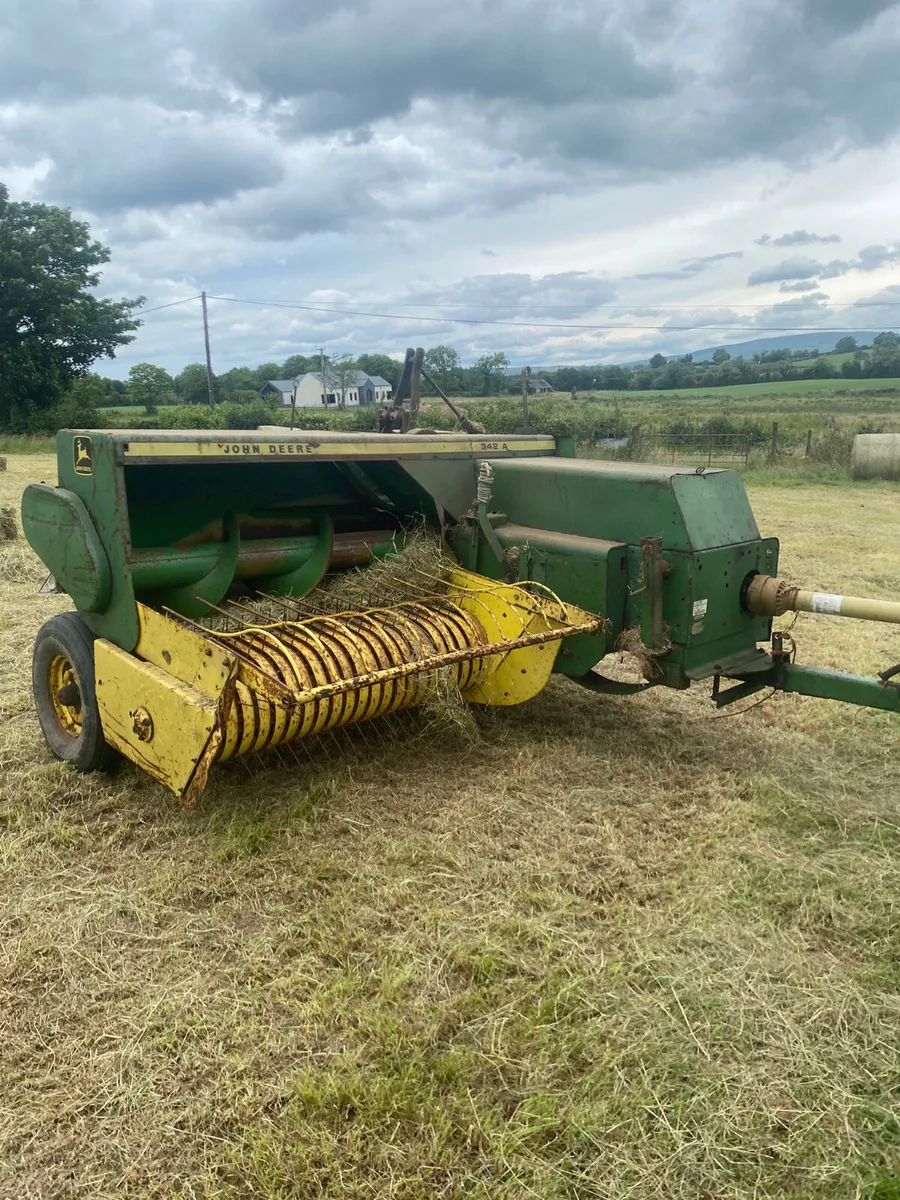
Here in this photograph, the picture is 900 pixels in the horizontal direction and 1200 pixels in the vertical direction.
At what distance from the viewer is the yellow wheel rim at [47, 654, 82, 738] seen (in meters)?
3.92

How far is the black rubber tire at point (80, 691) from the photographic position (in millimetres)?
3652

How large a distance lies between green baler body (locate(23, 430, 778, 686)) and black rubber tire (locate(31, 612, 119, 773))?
13 centimetres

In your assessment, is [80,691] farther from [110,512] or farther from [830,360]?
[830,360]

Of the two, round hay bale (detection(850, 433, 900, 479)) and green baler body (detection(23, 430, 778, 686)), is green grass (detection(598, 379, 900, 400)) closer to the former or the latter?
round hay bale (detection(850, 433, 900, 479))

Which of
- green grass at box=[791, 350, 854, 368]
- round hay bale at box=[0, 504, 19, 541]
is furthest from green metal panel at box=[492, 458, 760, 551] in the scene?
green grass at box=[791, 350, 854, 368]

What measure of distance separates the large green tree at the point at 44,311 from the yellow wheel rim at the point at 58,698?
27.9 metres

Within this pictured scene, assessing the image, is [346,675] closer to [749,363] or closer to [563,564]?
[563,564]

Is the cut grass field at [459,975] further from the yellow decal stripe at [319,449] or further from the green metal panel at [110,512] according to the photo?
the yellow decal stripe at [319,449]

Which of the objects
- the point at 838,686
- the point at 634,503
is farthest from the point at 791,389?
the point at 838,686

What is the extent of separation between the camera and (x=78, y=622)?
3828 millimetres

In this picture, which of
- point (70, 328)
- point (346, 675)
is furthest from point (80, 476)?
point (70, 328)

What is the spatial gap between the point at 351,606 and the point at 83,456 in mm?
1299

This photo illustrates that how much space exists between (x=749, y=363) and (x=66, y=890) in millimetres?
60512

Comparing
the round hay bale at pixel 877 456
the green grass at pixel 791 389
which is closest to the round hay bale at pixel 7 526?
the round hay bale at pixel 877 456
